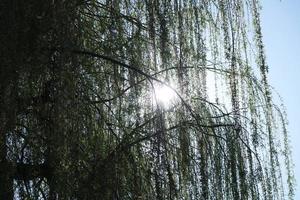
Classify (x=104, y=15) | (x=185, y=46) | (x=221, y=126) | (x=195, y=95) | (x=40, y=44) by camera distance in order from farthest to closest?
1. (x=104, y=15)
2. (x=221, y=126)
3. (x=195, y=95)
4. (x=185, y=46)
5. (x=40, y=44)

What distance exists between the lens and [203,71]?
10.2 feet

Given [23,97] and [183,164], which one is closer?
[23,97]

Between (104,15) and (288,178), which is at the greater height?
(104,15)

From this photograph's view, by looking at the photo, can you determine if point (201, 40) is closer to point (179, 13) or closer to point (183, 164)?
point (179, 13)

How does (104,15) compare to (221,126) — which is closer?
(221,126)

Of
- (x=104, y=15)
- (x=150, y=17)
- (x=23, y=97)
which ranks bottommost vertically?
(x=23, y=97)

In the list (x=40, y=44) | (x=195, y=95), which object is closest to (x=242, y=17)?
(x=195, y=95)

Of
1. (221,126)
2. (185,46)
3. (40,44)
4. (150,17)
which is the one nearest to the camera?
(40,44)

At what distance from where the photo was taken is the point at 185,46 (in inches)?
117

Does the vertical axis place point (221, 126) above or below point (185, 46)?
below

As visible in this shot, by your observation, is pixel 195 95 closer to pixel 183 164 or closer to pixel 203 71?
pixel 203 71

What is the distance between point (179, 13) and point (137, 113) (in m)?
0.60

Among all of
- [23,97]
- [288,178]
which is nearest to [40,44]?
[23,97]

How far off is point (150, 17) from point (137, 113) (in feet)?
1.88
